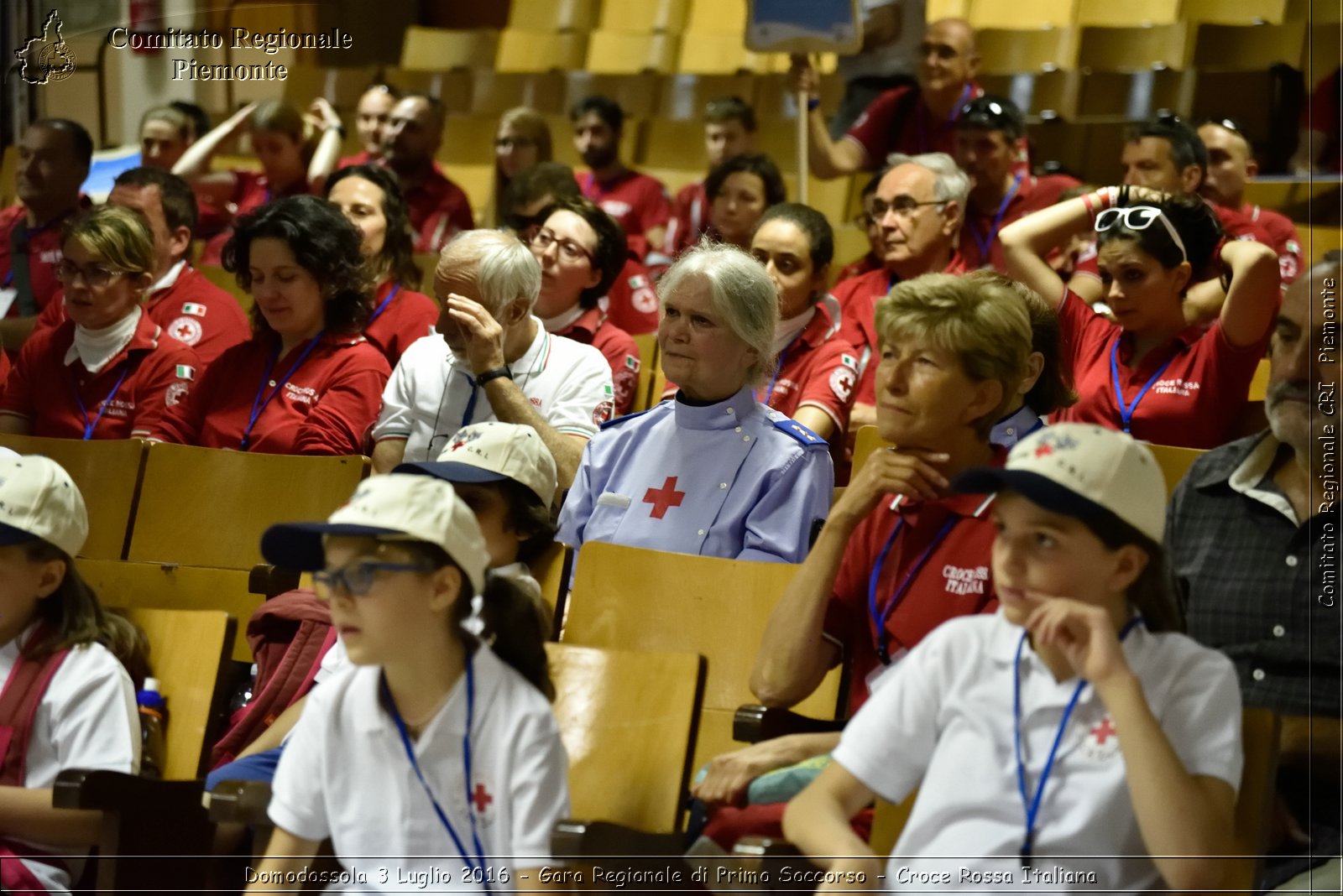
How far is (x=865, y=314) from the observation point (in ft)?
15.0

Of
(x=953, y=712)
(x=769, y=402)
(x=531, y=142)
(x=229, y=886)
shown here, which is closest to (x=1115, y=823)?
(x=953, y=712)

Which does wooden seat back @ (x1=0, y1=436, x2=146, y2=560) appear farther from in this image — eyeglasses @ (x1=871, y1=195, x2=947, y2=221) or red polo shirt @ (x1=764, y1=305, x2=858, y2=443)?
eyeglasses @ (x1=871, y1=195, x2=947, y2=221)

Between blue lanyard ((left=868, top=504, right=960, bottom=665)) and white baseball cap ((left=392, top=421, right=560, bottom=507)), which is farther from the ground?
white baseball cap ((left=392, top=421, right=560, bottom=507))

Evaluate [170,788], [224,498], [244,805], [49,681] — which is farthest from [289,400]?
[244,805]

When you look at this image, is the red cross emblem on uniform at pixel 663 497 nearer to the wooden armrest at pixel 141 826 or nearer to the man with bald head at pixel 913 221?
the wooden armrest at pixel 141 826

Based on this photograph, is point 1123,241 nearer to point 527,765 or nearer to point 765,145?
point 527,765

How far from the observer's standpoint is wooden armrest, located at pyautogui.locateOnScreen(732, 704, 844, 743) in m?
2.31

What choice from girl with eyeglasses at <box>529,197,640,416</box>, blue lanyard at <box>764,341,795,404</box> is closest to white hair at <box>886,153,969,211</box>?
blue lanyard at <box>764,341,795,404</box>

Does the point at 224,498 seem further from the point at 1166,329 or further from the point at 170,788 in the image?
the point at 1166,329

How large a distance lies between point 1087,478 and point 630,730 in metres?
0.79

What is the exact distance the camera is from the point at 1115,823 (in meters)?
1.84

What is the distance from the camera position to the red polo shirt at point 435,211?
633cm

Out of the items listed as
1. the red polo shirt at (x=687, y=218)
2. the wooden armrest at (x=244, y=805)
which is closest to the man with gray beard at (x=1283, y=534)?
the wooden armrest at (x=244, y=805)

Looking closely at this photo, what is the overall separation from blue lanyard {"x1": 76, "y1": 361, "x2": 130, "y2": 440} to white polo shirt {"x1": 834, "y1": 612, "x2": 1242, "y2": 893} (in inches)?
110
